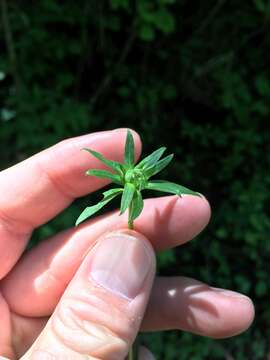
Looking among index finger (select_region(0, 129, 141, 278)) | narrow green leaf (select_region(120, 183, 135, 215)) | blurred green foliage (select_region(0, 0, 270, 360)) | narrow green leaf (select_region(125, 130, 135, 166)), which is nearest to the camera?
narrow green leaf (select_region(120, 183, 135, 215))

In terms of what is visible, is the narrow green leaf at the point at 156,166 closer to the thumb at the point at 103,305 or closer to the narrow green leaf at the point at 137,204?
the narrow green leaf at the point at 137,204

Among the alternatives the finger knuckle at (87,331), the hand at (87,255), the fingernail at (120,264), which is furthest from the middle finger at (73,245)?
the finger knuckle at (87,331)

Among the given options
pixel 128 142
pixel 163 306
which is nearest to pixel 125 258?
pixel 128 142

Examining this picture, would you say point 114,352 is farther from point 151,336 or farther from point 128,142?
point 151,336

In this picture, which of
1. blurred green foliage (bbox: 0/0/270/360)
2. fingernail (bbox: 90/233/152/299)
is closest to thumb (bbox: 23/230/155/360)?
fingernail (bbox: 90/233/152/299)

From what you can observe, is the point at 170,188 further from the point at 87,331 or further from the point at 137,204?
the point at 87,331

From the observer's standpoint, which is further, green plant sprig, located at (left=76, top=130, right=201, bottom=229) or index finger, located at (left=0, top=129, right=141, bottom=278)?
index finger, located at (left=0, top=129, right=141, bottom=278)

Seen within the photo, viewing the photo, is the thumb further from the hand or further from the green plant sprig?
the green plant sprig

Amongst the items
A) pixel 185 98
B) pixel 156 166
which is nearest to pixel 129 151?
pixel 156 166
